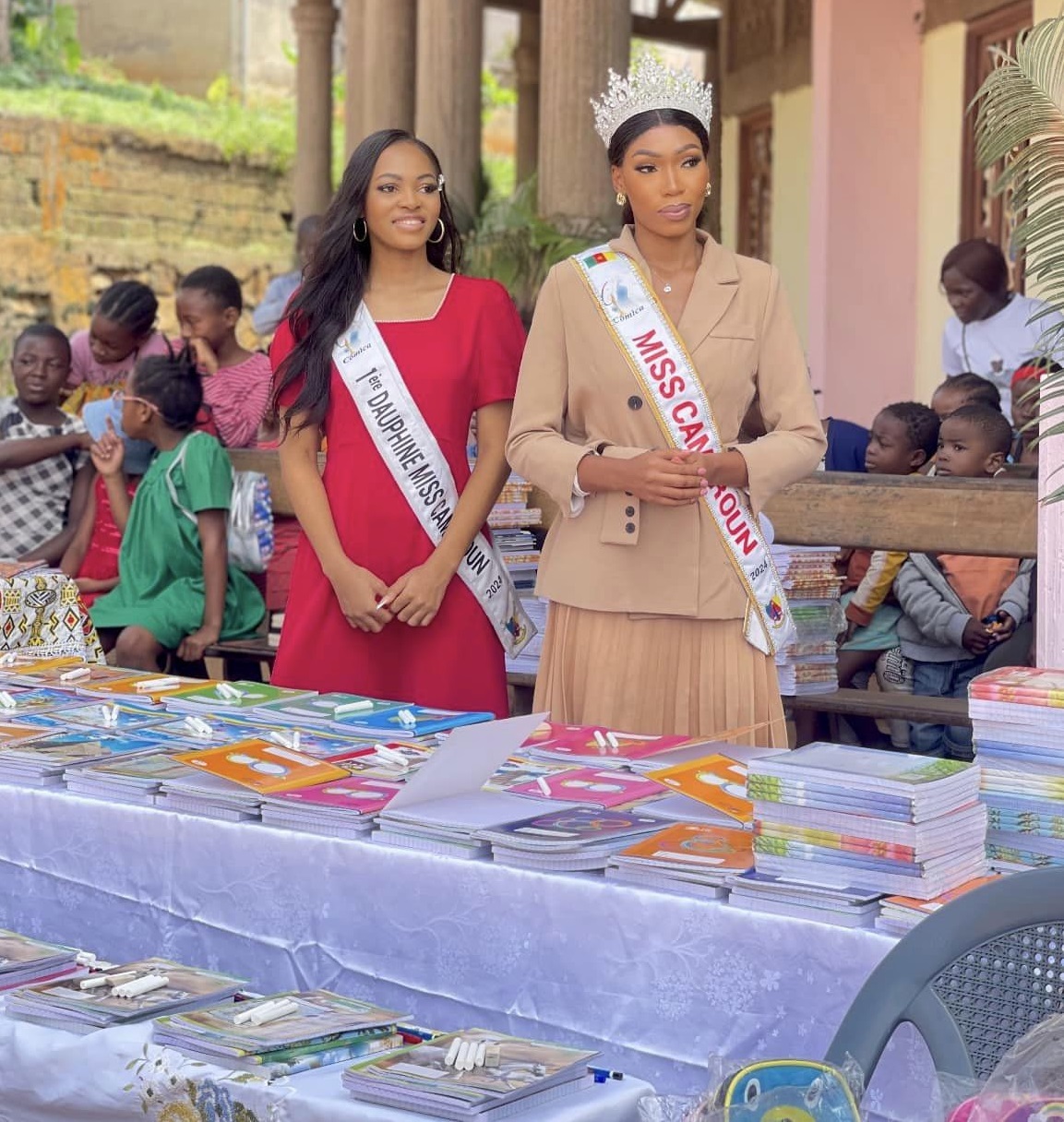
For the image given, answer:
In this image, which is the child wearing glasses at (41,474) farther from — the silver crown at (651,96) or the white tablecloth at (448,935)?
the white tablecloth at (448,935)

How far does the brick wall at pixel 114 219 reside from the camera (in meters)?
17.6

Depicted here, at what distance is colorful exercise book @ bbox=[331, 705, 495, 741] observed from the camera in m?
2.95

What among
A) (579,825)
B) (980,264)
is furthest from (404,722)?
(980,264)

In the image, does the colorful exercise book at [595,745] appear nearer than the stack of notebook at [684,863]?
No

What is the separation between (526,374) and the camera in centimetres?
323

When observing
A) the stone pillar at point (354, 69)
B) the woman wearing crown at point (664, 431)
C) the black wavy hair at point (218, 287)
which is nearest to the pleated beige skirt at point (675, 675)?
the woman wearing crown at point (664, 431)

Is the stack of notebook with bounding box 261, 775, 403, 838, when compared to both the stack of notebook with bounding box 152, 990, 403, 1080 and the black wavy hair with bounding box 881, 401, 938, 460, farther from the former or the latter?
the black wavy hair with bounding box 881, 401, 938, 460

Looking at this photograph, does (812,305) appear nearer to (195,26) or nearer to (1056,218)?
(1056,218)

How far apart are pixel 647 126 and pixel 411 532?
1.02 m

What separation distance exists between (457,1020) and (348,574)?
1476 millimetres

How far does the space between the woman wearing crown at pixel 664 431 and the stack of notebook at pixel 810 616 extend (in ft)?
5.25

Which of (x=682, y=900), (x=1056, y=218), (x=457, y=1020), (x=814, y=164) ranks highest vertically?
(x=814, y=164)

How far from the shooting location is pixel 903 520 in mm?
4547

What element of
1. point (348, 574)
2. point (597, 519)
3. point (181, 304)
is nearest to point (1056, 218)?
point (597, 519)
